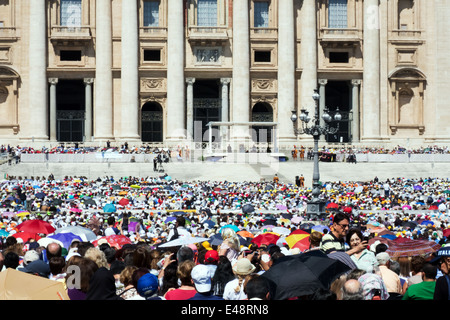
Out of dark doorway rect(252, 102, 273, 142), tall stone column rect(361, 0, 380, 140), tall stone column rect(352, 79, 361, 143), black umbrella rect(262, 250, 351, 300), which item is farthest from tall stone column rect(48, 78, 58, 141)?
black umbrella rect(262, 250, 351, 300)

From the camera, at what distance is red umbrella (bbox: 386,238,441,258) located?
15.1 meters

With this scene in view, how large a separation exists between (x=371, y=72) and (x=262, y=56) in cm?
1111

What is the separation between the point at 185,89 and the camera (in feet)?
255

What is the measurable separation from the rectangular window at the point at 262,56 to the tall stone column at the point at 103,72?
14918 mm

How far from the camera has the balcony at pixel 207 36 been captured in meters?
76.6

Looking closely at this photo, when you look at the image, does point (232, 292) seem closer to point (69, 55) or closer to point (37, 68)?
point (37, 68)

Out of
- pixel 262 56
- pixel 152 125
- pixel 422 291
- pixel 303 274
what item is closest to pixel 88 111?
pixel 152 125

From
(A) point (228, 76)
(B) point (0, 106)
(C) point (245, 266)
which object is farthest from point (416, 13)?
(C) point (245, 266)

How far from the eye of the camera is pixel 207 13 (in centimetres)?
7819

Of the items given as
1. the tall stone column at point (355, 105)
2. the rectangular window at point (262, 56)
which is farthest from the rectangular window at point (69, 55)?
the tall stone column at point (355, 105)

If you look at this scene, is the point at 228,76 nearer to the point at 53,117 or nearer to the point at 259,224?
the point at 53,117

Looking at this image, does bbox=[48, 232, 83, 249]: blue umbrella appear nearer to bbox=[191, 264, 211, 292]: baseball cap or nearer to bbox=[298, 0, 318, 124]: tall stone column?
bbox=[191, 264, 211, 292]: baseball cap

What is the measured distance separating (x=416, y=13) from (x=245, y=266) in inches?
2834

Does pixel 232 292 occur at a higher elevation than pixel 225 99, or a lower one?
lower
